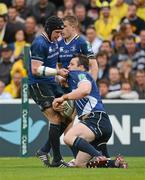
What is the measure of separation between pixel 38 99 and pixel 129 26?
7709 millimetres

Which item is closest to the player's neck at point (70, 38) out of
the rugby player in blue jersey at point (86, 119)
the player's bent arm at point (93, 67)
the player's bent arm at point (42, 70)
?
the player's bent arm at point (93, 67)


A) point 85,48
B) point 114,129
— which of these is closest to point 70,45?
point 85,48

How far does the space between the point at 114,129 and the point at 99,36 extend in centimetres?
465

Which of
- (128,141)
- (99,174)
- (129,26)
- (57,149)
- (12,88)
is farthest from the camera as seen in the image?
(129,26)

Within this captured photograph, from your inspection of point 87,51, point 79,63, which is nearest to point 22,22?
point 87,51

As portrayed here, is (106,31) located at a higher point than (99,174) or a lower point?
higher

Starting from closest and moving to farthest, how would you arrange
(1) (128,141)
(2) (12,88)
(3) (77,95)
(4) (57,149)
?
(3) (77,95), (4) (57,149), (1) (128,141), (2) (12,88)

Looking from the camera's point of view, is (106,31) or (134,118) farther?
(106,31)

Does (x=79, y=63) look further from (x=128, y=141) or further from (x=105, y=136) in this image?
(x=128, y=141)

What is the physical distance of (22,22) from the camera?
2120 centimetres

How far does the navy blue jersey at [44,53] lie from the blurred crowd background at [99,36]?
4.77 metres

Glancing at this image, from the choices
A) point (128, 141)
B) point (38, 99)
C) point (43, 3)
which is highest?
point (43, 3)

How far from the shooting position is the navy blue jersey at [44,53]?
12.5 metres

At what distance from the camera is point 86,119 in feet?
38.5
